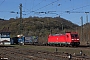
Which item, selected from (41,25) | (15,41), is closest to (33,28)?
(41,25)

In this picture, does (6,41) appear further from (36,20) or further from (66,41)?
(36,20)

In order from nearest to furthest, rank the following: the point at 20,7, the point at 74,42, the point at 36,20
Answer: the point at 74,42
the point at 20,7
the point at 36,20

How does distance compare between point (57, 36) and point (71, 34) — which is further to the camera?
point (57, 36)

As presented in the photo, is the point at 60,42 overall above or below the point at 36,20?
below

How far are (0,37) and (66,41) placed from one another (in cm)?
2646

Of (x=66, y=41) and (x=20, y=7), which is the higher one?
(x=20, y=7)

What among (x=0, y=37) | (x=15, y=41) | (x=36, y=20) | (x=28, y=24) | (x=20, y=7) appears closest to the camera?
(x=20, y=7)

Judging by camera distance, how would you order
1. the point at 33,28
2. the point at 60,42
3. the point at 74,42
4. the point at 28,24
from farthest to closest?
the point at 28,24, the point at 33,28, the point at 60,42, the point at 74,42

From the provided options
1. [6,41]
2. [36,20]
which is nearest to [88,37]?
[6,41]

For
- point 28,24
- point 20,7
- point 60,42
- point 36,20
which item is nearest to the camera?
point 60,42

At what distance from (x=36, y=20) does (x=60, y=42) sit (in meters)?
132

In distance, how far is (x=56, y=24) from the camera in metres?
192

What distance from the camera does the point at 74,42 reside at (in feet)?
194

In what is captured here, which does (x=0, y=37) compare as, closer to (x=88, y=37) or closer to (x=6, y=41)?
(x=6, y=41)
